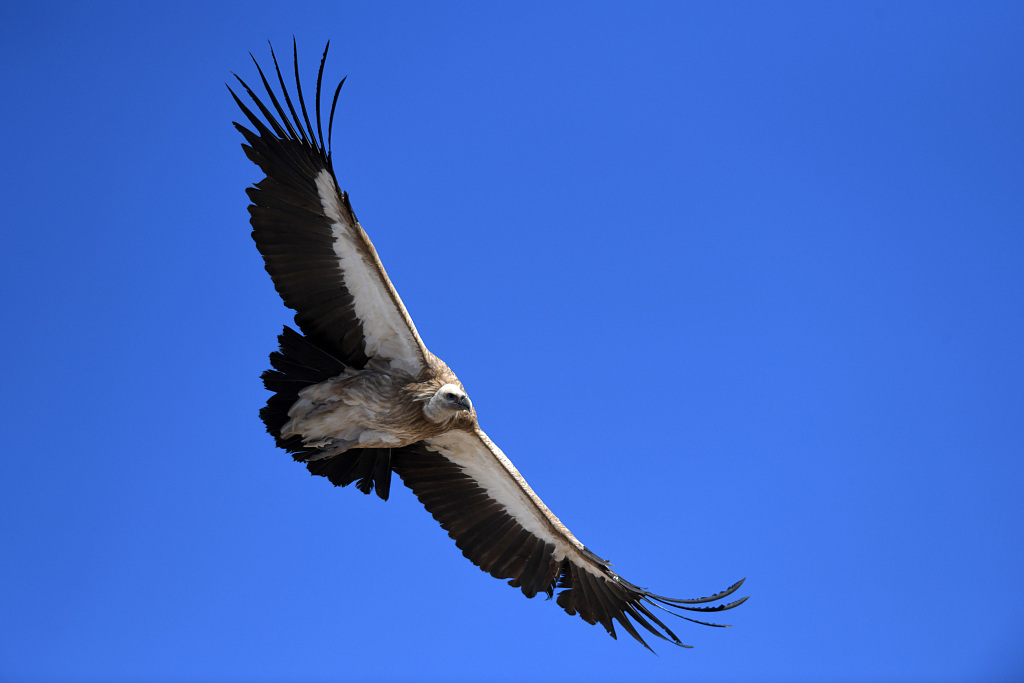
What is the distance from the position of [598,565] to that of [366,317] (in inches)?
140

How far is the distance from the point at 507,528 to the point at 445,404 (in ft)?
6.93

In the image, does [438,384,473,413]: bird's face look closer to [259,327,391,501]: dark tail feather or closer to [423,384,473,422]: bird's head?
[423,384,473,422]: bird's head

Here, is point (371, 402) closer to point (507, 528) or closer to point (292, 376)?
point (292, 376)

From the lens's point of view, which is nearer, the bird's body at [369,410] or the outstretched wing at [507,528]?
the bird's body at [369,410]

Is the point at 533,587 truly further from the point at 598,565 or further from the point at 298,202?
the point at 298,202

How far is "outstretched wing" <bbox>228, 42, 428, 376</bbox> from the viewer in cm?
730

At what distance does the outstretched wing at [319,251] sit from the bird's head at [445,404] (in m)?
0.35

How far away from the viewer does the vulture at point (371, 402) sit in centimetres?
741

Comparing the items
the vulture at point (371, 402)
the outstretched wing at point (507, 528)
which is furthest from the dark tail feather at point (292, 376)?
the outstretched wing at point (507, 528)

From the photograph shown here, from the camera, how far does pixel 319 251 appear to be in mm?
7676

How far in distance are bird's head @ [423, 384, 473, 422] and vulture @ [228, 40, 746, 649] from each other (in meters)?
0.01

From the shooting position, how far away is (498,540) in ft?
30.7

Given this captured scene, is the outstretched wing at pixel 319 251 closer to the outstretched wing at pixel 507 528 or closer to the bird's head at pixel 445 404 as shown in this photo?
the bird's head at pixel 445 404

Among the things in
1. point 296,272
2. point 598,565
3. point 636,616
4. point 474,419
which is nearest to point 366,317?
point 296,272
